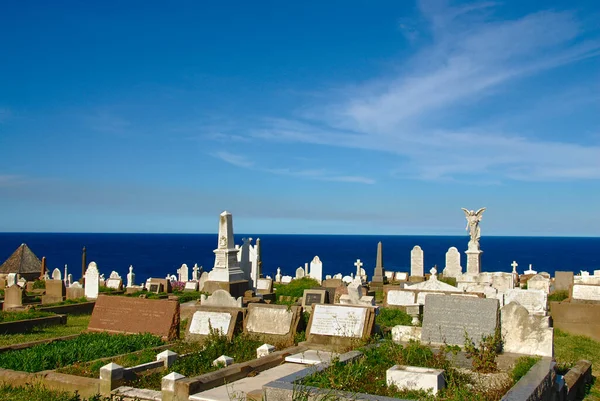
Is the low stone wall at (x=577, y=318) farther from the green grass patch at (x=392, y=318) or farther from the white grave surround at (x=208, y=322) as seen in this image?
the white grave surround at (x=208, y=322)

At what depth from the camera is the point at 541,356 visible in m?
8.73

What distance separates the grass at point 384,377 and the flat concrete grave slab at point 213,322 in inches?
133

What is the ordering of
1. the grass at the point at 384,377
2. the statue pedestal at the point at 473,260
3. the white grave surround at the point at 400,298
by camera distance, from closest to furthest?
the grass at the point at 384,377, the white grave surround at the point at 400,298, the statue pedestal at the point at 473,260

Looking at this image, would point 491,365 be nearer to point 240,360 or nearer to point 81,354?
point 240,360

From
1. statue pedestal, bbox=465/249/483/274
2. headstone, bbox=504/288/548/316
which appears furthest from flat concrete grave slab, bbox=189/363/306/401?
statue pedestal, bbox=465/249/483/274

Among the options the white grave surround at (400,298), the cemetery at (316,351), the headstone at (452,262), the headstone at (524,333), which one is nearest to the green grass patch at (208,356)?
the cemetery at (316,351)

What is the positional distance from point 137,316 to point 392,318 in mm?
6373

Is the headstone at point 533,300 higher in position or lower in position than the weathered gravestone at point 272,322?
higher

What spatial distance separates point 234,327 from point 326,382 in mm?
4973

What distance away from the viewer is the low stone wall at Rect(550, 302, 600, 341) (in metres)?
14.1

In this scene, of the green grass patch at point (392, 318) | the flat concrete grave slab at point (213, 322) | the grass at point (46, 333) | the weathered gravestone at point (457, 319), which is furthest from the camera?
the green grass patch at point (392, 318)

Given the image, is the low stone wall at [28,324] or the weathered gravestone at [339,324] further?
the low stone wall at [28,324]

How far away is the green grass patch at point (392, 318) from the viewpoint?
1353 cm

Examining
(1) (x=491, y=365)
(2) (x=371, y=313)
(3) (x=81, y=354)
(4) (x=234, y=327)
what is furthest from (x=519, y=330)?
(3) (x=81, y=354)
